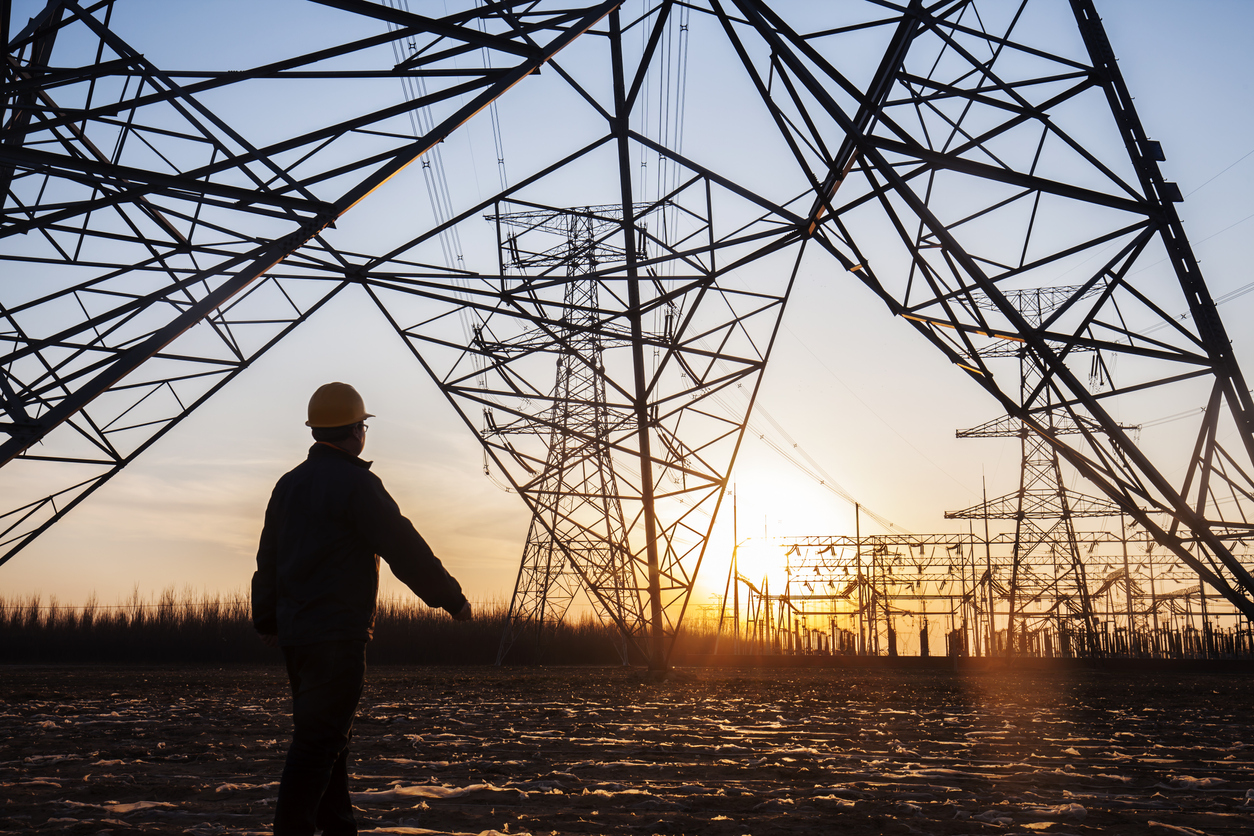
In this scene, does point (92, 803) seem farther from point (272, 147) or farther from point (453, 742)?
point (272, 147)

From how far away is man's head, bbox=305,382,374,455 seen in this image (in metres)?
3.90

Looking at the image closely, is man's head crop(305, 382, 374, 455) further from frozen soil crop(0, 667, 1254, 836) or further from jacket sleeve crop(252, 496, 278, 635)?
frozen soil crop(0, 667, 1254, 836)

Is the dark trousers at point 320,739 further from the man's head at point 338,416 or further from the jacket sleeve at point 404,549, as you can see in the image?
the man's head at point 338,416

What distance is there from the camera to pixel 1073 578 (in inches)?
1775

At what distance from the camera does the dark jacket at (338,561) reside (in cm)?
348

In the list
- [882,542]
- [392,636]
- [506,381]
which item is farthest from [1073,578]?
[506,381]

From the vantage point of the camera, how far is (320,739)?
3.32 m

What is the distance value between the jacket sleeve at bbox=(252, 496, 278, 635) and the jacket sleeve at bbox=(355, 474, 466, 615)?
43 cm

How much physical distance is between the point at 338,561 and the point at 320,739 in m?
0.62

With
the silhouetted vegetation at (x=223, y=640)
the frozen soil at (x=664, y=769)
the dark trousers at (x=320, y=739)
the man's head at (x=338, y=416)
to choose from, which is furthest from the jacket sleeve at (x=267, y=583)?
the silhouetted vegetation at (x=223, y=640)

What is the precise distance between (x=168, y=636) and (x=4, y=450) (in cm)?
4207

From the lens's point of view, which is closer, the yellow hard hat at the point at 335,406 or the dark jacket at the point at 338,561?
the dark jacket at the point at 338,561

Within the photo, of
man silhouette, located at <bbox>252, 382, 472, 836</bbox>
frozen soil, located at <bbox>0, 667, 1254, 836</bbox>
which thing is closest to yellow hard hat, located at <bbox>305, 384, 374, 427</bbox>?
man silhouette, located at <bbox>252, 382, 472, 836</bbox>

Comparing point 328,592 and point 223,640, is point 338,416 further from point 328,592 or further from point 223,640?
point 223,640
